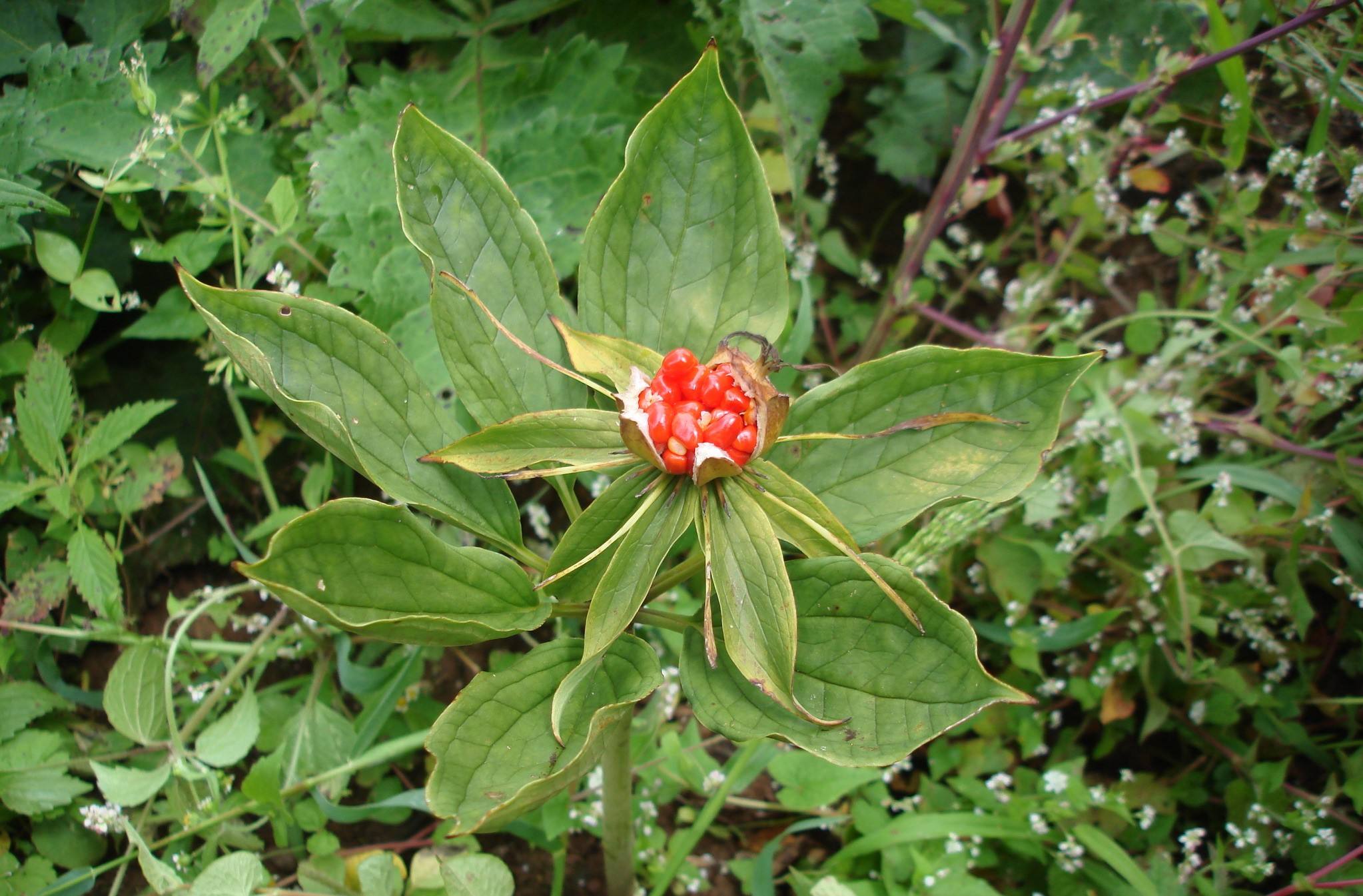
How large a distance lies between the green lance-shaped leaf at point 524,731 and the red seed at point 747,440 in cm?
22

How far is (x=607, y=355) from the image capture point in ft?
2.94

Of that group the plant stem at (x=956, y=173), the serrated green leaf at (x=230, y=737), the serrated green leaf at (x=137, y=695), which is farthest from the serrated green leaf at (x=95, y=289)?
the plant stem at (x=956, y=173)

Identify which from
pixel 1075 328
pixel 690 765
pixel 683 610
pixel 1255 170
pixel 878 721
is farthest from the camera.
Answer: pixel 1255 170

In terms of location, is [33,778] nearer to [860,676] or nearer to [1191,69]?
[860,676]

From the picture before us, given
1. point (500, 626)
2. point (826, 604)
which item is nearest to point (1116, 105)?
point (826, 604)

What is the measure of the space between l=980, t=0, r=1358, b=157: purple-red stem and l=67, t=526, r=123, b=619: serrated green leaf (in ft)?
5.06

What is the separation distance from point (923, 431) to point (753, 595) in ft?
0.83

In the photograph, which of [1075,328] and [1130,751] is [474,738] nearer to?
[1130,751]

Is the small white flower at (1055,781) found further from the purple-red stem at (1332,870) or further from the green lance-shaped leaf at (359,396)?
the green lance-shaped leaf at (359,396)

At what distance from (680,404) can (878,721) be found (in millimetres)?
341

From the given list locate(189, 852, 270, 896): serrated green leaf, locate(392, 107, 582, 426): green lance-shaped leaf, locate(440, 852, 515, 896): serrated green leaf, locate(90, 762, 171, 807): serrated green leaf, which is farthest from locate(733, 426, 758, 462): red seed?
locate(90, 762, 171, 807): serrated green leaf

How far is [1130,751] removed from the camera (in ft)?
5.36

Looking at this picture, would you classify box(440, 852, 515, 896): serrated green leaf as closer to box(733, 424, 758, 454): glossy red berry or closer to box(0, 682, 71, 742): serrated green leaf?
box(733, 424, 758, 454): glossy red berry

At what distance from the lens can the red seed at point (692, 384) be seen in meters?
0.86
